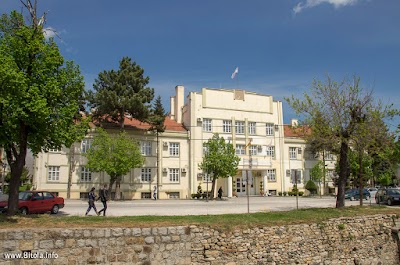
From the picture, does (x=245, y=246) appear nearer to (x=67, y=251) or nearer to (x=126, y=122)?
(x=67, y=251)

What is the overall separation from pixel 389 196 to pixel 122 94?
2897cm

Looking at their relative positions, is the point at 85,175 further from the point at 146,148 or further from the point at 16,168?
the point at 16,168

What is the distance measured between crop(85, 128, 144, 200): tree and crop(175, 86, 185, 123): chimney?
545 inches

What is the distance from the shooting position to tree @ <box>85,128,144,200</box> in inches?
1361

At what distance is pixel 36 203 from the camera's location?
21.3m

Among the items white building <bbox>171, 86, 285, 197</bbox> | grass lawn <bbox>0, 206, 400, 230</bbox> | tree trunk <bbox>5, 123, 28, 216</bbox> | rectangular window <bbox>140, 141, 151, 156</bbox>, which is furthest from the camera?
white building <bbox>171, 86, 285, 197</bbox>

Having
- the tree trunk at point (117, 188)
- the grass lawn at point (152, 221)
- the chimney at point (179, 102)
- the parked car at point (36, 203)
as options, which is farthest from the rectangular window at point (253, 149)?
the grass lawn at point (152, 221)

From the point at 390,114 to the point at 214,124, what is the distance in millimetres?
28036

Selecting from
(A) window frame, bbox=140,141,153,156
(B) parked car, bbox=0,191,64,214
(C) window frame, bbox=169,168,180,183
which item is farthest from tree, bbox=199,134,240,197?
(B) parked car, bbox=0,191,64,214

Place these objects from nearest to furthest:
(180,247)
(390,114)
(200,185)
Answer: (180,247), (390,114), (200,185)

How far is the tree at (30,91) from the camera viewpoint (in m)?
14.3

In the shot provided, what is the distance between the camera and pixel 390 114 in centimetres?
1964

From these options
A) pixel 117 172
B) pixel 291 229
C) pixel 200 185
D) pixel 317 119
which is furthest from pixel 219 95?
pixel 291 229

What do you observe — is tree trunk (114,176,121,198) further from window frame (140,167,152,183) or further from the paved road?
the paved road
